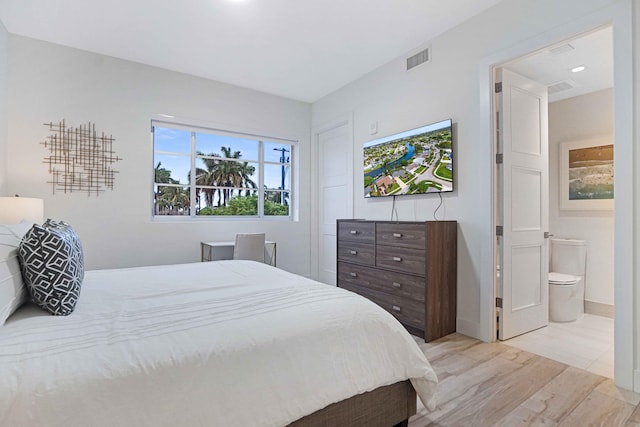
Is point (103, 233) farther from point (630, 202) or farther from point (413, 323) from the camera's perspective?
point (630, 202)

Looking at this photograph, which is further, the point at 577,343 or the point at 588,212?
the point at 588,212

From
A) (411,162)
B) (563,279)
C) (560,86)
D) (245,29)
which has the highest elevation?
(245,29)

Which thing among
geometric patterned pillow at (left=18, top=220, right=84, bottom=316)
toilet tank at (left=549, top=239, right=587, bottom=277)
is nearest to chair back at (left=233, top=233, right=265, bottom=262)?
geometric patterned pillow at (left=18, top=220, right=84, bottom=316)

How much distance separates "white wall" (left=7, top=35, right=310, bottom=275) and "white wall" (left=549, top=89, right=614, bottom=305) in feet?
12.7

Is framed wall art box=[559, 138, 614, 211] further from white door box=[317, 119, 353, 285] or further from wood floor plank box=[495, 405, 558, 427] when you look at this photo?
wood floor plank box=[495, 405, 558, 427]

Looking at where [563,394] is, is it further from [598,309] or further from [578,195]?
[578,195]

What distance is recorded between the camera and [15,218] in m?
2.61

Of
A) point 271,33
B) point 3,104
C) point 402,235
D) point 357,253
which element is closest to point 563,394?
point 402,235

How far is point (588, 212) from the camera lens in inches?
148

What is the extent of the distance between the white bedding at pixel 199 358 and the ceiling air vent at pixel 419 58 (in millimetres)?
2775

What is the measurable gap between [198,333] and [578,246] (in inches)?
168

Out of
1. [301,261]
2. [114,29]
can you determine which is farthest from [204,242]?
[114,29]

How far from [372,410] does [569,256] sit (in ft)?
11.8

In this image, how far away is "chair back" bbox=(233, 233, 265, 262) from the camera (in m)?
3.78
